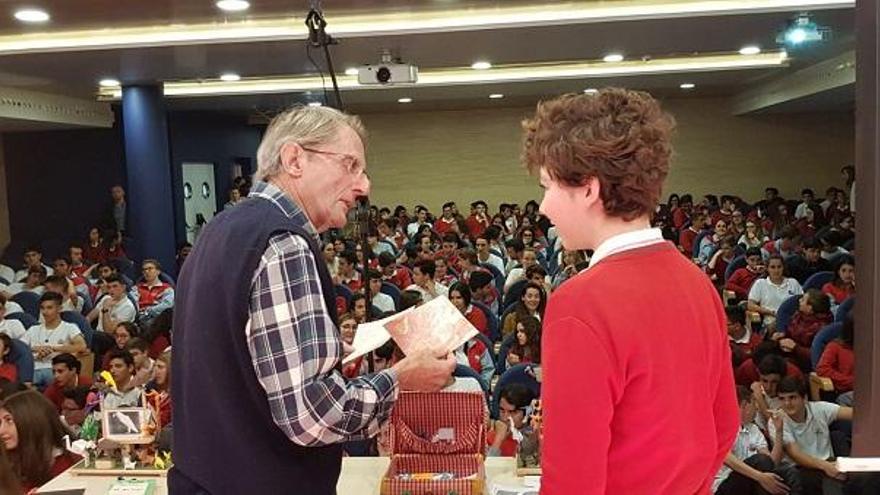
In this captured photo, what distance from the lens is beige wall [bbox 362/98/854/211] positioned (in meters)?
16.3

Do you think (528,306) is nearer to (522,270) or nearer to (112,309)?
(522,270)

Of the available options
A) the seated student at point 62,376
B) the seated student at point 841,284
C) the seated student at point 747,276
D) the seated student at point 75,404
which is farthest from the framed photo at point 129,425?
the seated student at point 747,276

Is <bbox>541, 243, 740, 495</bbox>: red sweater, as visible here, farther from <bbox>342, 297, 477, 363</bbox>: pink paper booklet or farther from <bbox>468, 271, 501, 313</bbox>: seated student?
<bbox>468, 271, 501, 313</bbox>: seated student

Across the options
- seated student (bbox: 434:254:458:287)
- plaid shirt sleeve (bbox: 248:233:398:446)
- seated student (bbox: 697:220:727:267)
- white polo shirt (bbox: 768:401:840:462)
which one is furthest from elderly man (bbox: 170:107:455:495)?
seated student (bbox: 697:220:727:267)

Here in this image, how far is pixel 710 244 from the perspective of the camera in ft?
33.0

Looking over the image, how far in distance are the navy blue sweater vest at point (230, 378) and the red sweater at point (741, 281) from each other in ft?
23.0

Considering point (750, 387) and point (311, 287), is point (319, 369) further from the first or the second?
point (750, 387)

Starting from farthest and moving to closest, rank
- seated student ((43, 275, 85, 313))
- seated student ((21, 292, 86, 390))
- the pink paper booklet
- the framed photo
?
seated student ((43, 275, 85, 313))
seated student ((21, 292, 86, 390))
the framed photo
the pink paper booklet

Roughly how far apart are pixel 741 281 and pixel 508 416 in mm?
4687

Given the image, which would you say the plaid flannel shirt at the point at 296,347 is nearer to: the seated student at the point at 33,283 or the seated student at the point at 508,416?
the seated student at the point at 508,416

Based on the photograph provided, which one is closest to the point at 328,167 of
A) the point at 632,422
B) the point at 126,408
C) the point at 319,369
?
the point at 319,369

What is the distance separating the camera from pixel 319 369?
134cm

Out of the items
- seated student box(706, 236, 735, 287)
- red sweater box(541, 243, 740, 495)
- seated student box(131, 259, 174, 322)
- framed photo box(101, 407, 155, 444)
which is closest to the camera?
red sweater box(541, 243, 740, 495)

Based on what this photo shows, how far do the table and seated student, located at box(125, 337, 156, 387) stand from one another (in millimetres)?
2079
